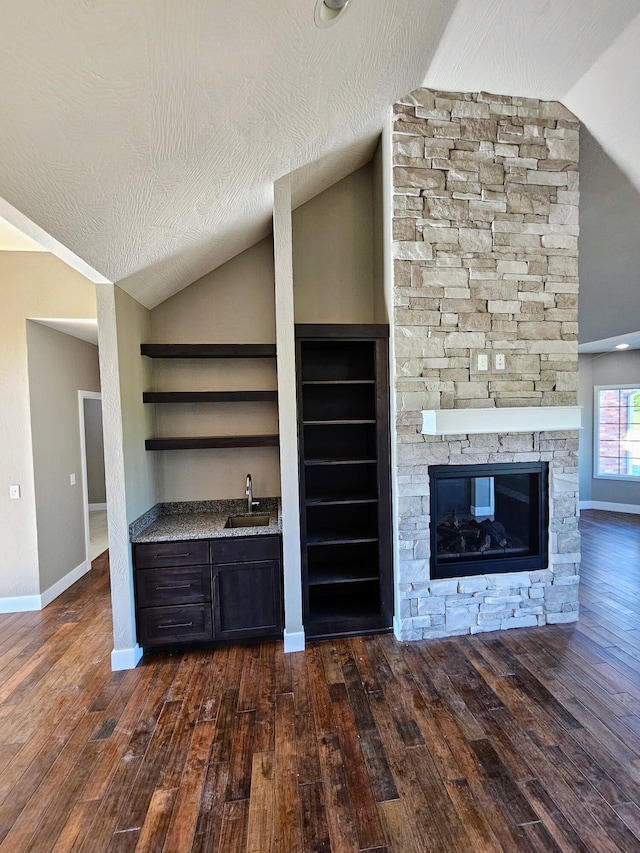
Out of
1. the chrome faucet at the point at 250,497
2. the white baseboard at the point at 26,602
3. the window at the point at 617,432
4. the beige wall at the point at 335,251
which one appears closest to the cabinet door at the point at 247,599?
the chrome faucet at the point at 250,497

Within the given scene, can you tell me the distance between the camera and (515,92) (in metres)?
2.68

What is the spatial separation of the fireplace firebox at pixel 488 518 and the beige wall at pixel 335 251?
1540mm

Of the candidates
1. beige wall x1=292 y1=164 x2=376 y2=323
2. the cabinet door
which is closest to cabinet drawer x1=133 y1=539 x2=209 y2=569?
the cabinet door

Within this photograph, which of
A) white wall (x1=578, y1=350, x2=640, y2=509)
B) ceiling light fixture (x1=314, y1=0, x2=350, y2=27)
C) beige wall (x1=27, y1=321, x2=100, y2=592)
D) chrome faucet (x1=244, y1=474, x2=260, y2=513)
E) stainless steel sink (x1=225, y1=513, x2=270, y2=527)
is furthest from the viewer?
white wall (x1=578, y1=350, x2=640, y2=509)

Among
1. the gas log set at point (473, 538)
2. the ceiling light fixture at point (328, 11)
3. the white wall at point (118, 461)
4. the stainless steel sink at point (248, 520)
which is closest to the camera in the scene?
A: the ceiling light fixture at point (328, 11)

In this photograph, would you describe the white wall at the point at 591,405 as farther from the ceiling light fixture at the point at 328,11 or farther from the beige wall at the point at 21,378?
the beige wall at the point at 21,378

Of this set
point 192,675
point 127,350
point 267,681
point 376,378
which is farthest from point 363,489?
point 127,350

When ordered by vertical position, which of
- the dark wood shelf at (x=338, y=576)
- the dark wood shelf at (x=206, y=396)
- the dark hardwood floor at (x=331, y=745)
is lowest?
the dark hardwood floor at (x=331, y=745)

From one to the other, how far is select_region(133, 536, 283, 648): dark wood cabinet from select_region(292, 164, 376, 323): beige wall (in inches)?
76.9

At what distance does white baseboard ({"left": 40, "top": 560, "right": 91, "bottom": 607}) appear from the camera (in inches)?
136

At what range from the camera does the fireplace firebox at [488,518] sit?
9.32 feet

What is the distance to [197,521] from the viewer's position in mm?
A: 3025

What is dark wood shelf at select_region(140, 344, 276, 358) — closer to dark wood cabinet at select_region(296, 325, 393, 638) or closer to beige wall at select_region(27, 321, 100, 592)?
dark wood cabinet at select_region(296, 325, 393, 638)

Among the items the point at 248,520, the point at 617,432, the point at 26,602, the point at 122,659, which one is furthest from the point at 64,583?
the point at 617,432
